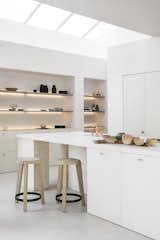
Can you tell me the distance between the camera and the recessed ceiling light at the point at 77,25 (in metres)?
8.44

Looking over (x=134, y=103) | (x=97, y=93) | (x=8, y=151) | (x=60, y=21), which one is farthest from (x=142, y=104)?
(x=60, y=21)

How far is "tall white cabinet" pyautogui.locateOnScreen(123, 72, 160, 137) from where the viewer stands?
20.0ft

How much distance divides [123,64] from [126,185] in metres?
4.06

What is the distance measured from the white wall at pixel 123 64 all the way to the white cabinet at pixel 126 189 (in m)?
3.28

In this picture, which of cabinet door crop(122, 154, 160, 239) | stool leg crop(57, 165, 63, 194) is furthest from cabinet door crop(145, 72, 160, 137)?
cabinet door crop(122, 154, 160, 239)

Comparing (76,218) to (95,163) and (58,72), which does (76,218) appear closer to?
(95,163)

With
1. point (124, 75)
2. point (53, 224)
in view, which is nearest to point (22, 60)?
point (124, 75)

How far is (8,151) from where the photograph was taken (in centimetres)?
638

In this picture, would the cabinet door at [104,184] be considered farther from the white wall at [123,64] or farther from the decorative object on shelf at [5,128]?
the decorative object on shelf at [5,128]

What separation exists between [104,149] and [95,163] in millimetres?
234

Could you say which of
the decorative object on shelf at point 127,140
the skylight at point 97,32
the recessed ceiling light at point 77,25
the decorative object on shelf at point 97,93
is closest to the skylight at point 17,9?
the recessed ceiling light at point 77,25

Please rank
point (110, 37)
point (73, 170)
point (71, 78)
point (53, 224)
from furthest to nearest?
1. point (110, 37)
2. point (71, 78)
3. point (73, 170)
4. point (53, 224)

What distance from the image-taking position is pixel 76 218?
3.44 meters

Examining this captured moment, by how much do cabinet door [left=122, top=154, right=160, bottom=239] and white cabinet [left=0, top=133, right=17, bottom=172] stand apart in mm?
3734
